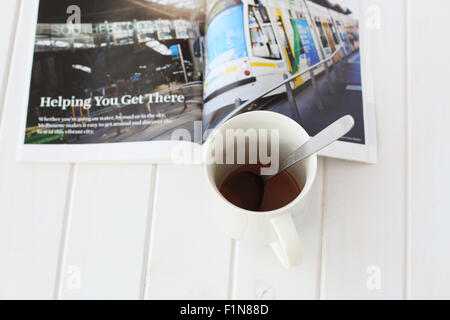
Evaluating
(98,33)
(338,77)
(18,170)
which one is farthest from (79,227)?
(338,77)

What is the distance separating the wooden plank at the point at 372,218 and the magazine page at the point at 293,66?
0.06 feet

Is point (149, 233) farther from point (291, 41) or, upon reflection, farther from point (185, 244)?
point (291, 41)

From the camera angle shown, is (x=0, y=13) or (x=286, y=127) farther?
(x=0, y=13)

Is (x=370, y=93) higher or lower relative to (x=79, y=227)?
higher

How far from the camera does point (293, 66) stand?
42cm

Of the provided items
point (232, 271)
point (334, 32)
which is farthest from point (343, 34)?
point (232, 271)

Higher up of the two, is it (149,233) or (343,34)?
(343,34)

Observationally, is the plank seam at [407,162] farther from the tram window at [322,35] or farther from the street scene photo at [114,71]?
the street scene photo at [114,71]

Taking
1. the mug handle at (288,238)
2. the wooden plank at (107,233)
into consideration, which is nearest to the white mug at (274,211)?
the mug handle at (288,238)

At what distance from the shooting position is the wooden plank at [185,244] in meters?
0.37
